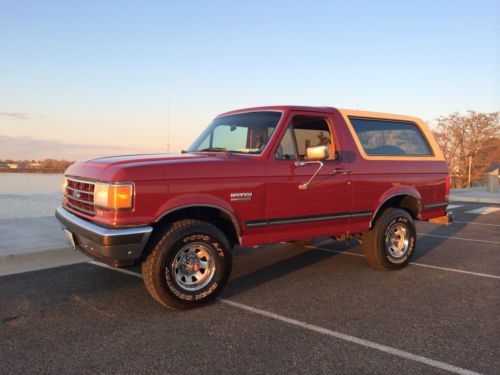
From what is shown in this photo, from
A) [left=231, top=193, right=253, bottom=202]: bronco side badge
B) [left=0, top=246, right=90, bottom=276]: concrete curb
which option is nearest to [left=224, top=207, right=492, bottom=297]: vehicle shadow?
[left=231, top=193, right=253, bottom=202]: bronco side badge

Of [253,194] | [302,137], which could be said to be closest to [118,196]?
[253,194]

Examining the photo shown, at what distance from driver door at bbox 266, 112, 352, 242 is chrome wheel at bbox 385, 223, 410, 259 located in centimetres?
99

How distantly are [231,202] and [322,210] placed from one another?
53.3 inches

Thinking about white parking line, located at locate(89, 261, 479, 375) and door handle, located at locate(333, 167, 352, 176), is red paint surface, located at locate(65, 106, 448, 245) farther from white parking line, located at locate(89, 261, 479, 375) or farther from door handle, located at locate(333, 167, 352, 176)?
white parking line, located at locate(89, 261, 479, 375)

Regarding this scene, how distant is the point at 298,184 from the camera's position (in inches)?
191

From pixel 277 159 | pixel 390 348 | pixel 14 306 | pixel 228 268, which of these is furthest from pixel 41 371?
pixel 277 159

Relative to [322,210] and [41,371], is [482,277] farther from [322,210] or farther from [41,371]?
[41,371]

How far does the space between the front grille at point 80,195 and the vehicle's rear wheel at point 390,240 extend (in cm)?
377

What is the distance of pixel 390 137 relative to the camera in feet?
20.3

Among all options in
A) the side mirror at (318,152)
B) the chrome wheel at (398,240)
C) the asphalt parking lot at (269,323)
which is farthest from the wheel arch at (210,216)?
the chrome wheel at (398,240)

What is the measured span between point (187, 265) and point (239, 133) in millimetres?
1940

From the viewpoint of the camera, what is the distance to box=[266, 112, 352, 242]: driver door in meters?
4.72

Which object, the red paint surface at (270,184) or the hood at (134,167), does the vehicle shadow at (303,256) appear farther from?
the hood at (134,167)

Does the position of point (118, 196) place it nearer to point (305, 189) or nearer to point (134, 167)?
point (134, 167)
